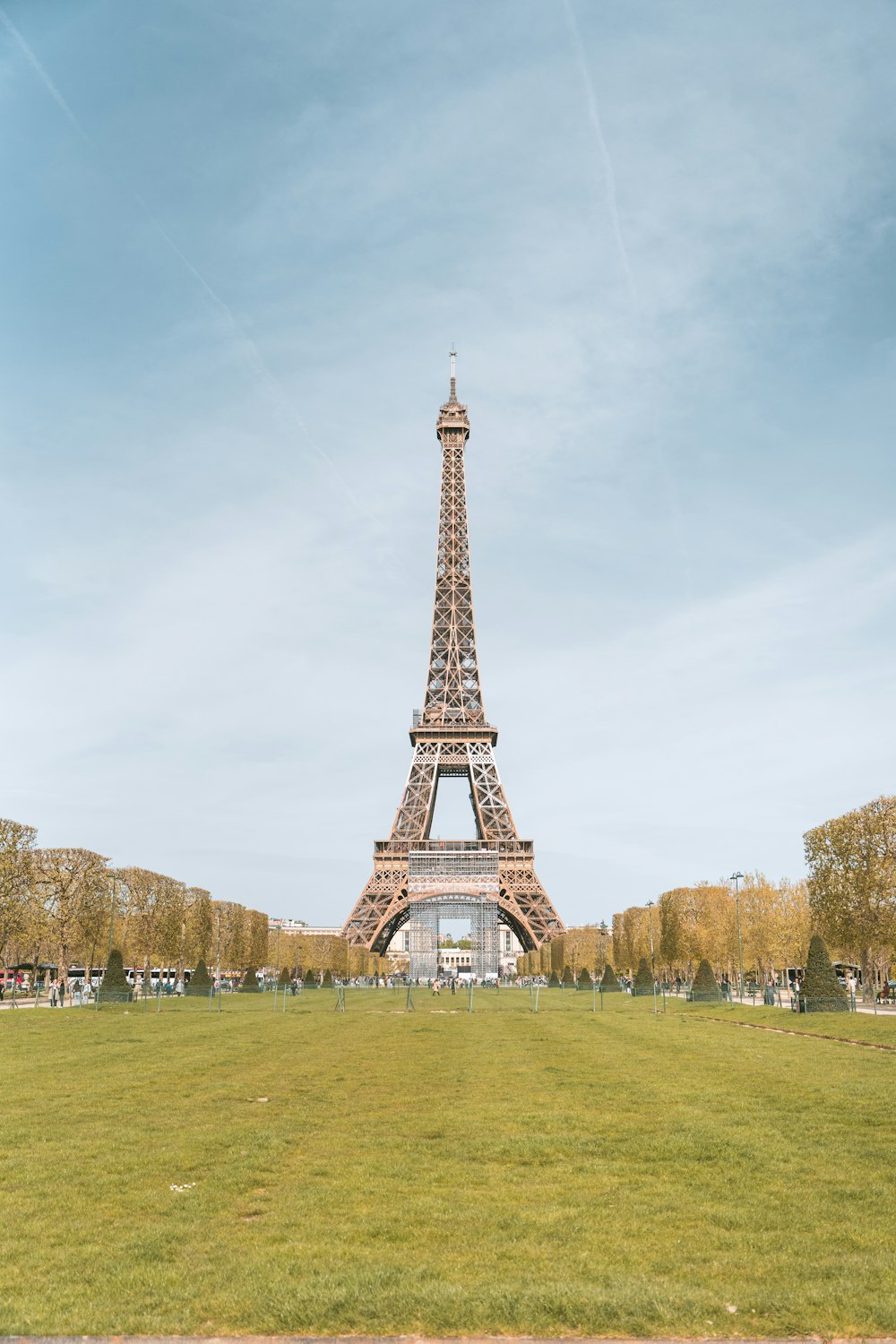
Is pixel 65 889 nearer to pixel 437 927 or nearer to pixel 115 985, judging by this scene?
pixel 115 985

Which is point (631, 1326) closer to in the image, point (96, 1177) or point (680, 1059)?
point (96, 1177)

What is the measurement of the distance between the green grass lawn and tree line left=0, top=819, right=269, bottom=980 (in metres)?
39.1

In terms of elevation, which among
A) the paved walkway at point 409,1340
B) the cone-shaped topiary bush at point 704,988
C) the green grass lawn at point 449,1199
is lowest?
the paved walkway at point 409,1340

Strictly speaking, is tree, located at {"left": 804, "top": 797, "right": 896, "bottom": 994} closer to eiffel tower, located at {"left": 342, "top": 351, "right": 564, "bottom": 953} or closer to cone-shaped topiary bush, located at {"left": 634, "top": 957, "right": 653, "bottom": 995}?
cone-shaped topiary bush, located at {"left": 634, "top": 957, "right": 653, "bottom": 995}

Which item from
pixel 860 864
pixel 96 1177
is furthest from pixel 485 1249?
pixel 860 864

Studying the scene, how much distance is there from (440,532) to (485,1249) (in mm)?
102201

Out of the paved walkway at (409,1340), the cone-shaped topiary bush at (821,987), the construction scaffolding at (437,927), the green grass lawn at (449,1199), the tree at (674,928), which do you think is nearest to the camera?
the paved walkway at (409,1340)

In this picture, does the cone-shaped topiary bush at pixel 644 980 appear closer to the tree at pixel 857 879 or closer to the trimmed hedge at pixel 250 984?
the tree at pixel 857 879

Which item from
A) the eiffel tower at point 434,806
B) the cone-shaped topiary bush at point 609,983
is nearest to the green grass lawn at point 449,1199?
the cone-shaped topiary bush at point 609,983

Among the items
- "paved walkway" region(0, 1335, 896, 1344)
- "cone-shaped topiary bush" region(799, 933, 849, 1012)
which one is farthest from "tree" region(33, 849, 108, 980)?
"paved walkway" region(0, 1335, 896, 1344)

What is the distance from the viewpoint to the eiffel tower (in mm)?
88438

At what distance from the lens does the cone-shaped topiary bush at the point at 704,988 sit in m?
56.5

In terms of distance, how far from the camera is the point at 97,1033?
32.2 m

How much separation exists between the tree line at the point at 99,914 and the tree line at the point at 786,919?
32141 millimetres
